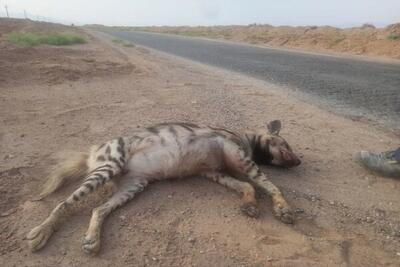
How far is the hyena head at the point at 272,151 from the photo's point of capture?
202 inches

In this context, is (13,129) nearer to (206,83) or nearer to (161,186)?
(161,186)

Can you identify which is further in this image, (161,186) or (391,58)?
(391,58)

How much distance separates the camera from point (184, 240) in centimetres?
349

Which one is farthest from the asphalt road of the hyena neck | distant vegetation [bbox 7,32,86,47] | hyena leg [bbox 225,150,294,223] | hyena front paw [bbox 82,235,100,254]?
distant vegetation [bbox 7,32,86,47]

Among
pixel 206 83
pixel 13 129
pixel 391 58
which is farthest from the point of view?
pixel 391 58

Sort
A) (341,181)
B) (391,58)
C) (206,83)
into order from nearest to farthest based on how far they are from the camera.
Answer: (341,181) → (206,83) → (391,58)

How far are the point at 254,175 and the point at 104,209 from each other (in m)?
1.76

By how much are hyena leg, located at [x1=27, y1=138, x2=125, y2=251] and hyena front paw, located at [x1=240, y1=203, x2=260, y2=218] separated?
4.61 feet

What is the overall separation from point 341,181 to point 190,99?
453 centimetres

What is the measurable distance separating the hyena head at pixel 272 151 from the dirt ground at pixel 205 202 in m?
0.14

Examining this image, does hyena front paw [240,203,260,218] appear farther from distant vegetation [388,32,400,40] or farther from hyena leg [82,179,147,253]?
distant vegetation [388,32,400,40]

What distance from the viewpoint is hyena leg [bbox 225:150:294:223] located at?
161 inches

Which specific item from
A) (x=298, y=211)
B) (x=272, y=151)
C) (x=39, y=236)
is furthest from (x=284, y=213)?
(x=39, y=236)

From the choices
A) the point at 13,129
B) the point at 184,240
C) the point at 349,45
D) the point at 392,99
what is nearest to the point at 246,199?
the point at 184,240
